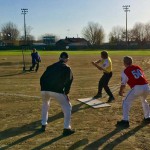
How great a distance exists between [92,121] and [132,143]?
2.05 meters

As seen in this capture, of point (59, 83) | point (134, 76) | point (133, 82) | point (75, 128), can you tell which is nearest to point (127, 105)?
point (133, 82)

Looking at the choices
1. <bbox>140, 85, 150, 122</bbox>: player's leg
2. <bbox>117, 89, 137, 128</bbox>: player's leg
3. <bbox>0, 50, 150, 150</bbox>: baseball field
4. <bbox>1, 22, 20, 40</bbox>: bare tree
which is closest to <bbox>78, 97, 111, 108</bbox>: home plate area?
<bbox>0, 50, 150, 150</bbox>: baseball field

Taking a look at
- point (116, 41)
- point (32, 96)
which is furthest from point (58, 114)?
point (116, 41)

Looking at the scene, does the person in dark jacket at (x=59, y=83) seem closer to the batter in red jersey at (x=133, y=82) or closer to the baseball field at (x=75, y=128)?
the baseball field at (x=75, y=128)

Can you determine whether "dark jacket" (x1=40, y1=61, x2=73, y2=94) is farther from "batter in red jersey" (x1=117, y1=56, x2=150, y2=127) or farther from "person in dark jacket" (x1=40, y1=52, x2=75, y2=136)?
"batter in red jersey" (x1=117, y1=56, x2=150, y2=127)

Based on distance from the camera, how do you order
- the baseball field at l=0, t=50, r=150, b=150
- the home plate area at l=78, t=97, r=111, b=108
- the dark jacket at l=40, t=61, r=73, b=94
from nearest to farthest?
the baseball field at l=0, t=50, r=150, b=150
the dark jacket at l=40, t=61, r=73, b=94
the home plate area at l=78, t=97, r=111, b=108

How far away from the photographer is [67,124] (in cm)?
752

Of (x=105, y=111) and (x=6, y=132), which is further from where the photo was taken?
(x=105, y=111)

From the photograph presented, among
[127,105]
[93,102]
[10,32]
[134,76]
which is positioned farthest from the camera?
[10,32]

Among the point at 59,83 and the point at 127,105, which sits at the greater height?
the point at 59,83

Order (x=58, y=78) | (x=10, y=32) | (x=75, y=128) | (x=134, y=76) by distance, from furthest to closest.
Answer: (x=10, y=32) < (x=75, y=128) < (x=134, y=76) < (x=58, y=78)

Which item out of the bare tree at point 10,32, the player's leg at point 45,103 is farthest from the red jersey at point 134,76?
the bare tree at point 10,32

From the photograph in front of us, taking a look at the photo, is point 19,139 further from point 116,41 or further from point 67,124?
point 116,41

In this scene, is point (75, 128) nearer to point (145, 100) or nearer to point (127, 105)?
point (127, 105)
